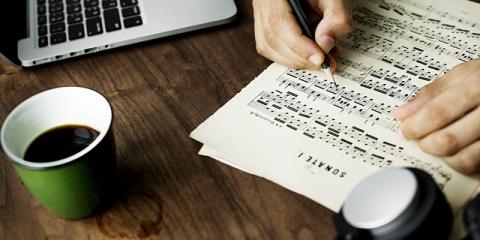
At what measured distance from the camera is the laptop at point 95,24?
0.74m

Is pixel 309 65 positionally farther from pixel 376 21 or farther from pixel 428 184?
pixel 428 184

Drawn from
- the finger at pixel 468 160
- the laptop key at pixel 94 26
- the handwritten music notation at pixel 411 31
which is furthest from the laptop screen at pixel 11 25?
the finger at pixel 468 160

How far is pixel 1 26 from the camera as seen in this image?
76 cm

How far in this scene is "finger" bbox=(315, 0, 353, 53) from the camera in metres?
0.66

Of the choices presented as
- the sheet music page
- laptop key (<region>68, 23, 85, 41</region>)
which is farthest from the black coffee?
laptop key (<region>68, 23, 85, 41</region>)

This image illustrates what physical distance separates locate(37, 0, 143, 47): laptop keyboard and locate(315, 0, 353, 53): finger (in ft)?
0.90

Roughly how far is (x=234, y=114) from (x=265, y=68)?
11cm

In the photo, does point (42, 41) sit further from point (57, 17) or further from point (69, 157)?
point (69, 157)

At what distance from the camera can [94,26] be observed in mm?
755

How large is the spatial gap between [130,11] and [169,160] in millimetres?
292

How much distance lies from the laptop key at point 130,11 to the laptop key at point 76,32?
7 centimetres

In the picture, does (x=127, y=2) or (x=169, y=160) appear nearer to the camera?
(x=169, y=160)

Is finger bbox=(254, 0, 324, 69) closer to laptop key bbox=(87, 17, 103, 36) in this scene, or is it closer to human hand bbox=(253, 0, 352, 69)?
human hand bbox=(253, 0, 352, 69)

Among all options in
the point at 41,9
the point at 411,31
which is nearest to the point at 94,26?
the point at 41,9
